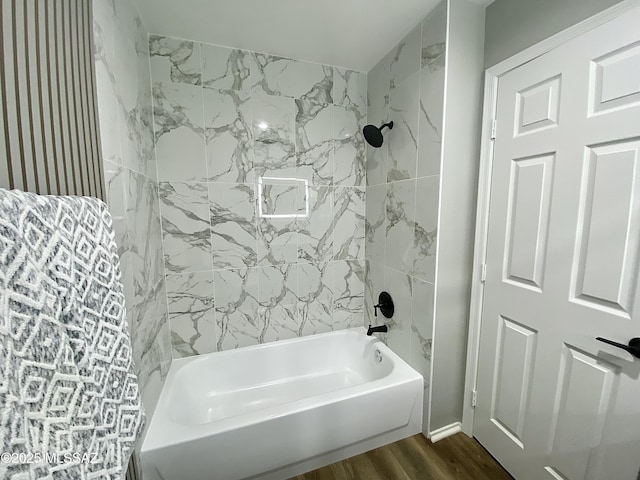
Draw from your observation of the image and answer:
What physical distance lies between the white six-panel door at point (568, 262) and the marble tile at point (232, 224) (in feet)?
4.96

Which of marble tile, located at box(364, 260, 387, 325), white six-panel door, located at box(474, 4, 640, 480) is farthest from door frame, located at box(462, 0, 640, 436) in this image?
marble tile, located at box(364, 260, 387, 325)

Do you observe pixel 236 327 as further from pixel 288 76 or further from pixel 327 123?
pixel 288 76

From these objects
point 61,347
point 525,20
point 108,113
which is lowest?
point 61,347

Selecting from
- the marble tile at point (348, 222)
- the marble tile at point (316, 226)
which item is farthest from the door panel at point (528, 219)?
the marble tile at point (316, 226)

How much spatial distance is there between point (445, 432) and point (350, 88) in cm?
247

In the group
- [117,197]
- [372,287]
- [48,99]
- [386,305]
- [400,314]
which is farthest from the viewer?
[372,287]

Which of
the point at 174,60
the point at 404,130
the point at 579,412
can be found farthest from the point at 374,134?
the point at 579,412

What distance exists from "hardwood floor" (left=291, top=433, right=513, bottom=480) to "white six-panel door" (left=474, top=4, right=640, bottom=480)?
0.13 m

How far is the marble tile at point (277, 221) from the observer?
72.8 inches

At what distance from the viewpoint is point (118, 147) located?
1033mm

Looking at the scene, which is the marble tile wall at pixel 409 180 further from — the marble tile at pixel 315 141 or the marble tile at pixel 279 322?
the marble tile at pixel 279 322

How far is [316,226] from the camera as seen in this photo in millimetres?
1998

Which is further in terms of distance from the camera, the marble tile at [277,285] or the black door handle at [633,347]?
the marble tile at [277,285]

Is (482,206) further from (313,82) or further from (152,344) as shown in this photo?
(152,344)
